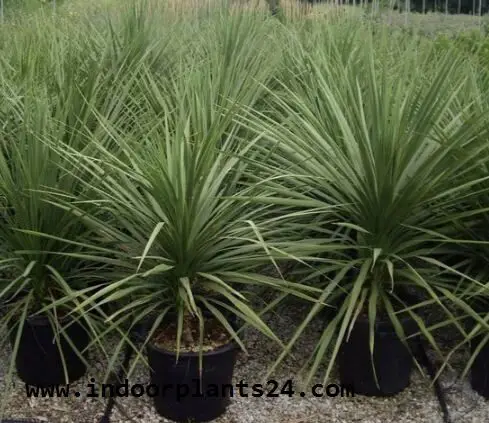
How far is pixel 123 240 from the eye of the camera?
8.04 ft

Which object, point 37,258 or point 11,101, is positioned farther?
point 11,101

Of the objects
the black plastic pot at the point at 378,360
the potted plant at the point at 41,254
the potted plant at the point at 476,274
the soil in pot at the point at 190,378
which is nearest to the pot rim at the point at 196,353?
the soil in pot at the point at 190,378

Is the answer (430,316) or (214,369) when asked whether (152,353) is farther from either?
(430,316)

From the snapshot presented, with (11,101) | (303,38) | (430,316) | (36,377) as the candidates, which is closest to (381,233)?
(430,316)

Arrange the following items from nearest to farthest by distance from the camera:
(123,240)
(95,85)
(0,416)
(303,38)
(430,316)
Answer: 1. (0,416)
2. (123,240)
3. (430,316)
4. (95,85)
5. (303,38)

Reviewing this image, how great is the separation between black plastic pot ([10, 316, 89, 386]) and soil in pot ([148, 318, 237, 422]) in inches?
13.3

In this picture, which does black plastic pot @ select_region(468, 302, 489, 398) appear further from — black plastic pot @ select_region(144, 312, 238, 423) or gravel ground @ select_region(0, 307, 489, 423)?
black plastic pot @ select_region(144, 312, 238, 423)

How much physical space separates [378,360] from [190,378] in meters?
0.69

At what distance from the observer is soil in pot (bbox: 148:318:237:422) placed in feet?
7.74

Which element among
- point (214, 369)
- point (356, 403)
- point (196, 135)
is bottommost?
point (356, 403)

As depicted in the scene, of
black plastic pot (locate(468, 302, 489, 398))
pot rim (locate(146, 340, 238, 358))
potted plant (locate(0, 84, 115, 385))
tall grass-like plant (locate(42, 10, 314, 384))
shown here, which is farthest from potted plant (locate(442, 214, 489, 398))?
potted plant (locate(0, 84, 115, 385))

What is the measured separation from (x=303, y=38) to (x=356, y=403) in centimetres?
360

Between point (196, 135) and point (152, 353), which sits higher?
point (196, 135)

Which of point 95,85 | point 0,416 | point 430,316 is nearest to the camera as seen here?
point 0,416
